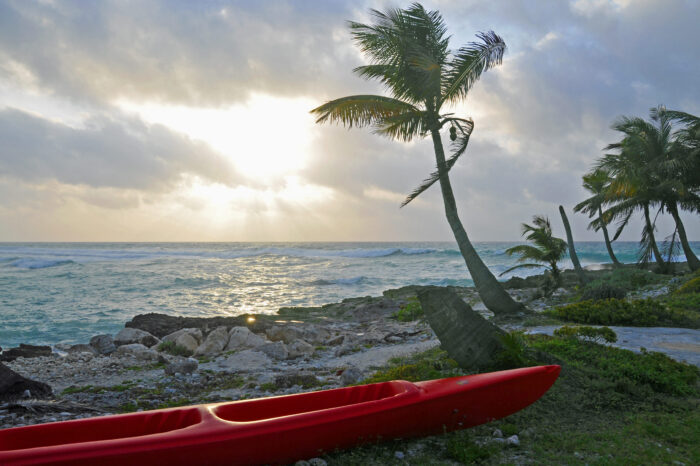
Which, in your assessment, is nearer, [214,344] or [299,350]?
[299,350]

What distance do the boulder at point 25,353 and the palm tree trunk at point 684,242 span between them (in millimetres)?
23777

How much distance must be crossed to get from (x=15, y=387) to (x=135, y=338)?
4501 mm

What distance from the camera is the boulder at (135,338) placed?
32.7ft

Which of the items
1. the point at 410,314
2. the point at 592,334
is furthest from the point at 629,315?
the point at 410,314

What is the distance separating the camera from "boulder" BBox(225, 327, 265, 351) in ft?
30.9

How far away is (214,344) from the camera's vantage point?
9.23 meters

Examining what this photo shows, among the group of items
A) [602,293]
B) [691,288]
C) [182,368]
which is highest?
[691,288]

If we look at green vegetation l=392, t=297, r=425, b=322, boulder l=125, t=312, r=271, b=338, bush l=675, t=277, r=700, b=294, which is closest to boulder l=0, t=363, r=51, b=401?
boulder l=125, t=312, r=271, b=338

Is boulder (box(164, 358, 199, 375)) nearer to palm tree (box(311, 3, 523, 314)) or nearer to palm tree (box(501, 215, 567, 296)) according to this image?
palm tree (box(311, 3, 523, 314))

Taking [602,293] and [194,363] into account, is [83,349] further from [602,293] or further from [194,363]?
[602,293]

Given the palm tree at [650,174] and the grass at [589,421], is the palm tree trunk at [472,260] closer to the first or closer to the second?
the grass at [589,421]

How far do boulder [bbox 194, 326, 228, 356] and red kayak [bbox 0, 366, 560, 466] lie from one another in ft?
19.1

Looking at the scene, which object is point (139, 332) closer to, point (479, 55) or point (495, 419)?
point (495, 419)

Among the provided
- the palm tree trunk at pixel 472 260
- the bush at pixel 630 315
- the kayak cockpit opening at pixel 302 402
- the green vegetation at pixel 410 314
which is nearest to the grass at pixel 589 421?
the kayak cockpit opening at pixel 302 402
